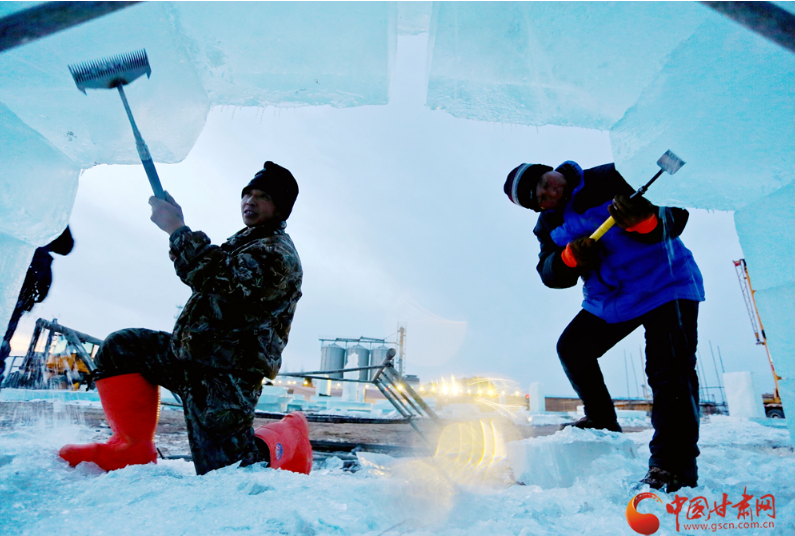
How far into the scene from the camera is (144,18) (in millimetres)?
1217

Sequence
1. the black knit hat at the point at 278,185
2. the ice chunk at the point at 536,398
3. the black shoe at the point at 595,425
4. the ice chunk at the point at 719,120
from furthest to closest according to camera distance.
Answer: the ice chunk at the point at 536,398
the black shoe at the point at 595,425
the black knit hat at the point at 278,185
the ice chunk at the point at 719,120

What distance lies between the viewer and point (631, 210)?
1.54 metres

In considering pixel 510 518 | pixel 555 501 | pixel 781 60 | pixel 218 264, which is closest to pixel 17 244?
pixel 218 264

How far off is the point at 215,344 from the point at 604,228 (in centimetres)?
183

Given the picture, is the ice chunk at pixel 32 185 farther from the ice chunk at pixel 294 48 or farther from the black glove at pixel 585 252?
the black glove at pixel 585 252

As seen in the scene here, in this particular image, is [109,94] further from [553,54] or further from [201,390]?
[553,54]

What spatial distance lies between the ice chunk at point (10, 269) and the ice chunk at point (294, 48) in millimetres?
903

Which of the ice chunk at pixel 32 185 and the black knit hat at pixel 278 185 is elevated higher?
the black knit hat at pixel 278 185

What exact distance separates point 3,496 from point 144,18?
1.47m

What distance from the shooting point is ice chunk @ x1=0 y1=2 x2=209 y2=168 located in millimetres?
1179

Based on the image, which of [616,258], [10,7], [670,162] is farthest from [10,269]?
[616,258]

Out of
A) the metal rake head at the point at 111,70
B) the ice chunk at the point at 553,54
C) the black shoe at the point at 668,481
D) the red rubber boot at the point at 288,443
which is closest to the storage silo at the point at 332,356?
the red rubber boot at the point at 288,443

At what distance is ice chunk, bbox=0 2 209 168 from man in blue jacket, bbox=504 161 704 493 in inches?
70.7

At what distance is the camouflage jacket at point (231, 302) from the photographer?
4.92ft
